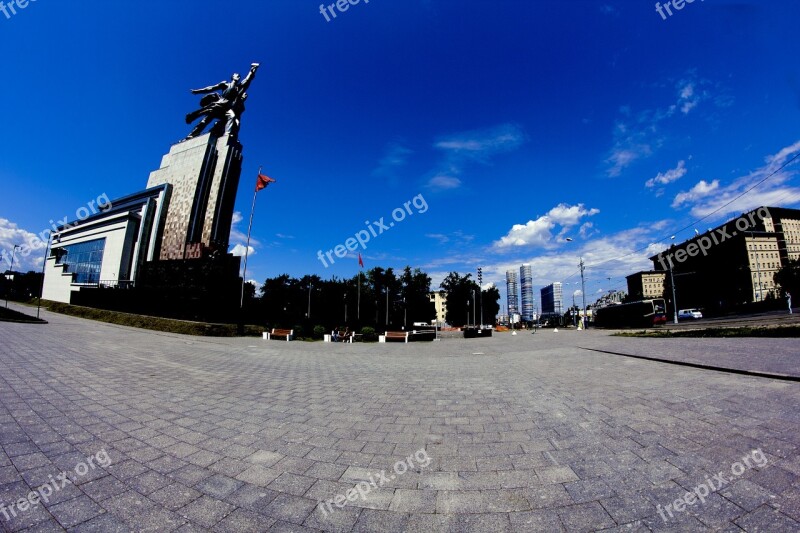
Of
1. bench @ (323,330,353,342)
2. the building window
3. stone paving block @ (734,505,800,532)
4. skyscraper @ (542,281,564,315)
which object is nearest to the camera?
stone paving block @ (734,505,800,532)

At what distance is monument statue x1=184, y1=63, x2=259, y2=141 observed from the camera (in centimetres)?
4803

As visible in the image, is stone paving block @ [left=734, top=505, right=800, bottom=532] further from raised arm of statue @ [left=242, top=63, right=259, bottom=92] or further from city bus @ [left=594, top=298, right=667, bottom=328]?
raised arm of statue @ [left=242, top=63, right=259, bottom=92]

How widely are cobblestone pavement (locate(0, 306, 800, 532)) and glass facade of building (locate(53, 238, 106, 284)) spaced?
2445 inches

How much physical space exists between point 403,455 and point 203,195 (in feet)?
163

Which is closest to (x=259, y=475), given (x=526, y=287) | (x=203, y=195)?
(x=203, y=195)

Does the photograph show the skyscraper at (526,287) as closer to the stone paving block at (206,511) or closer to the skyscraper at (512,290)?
the skyscraper at (512,290)

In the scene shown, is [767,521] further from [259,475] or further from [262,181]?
[262,181]

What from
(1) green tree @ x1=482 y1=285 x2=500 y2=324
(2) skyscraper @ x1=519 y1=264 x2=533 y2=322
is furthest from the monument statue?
(2) skyscraper @ x1=519 y1=264 x2=533 y2=322

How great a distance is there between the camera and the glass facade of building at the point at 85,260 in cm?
5328

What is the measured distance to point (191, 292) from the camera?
25719mm

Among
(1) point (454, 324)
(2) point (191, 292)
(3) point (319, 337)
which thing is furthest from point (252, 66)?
(1) point (454, 324)

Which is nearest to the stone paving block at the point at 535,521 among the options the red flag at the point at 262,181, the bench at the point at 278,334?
the bench at the point at 278,334

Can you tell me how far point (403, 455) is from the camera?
3.99m

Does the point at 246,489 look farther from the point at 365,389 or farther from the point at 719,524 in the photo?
the point at 365,389
